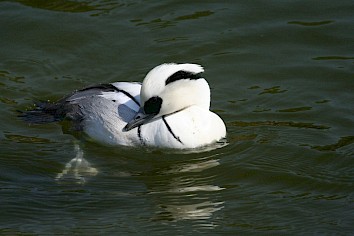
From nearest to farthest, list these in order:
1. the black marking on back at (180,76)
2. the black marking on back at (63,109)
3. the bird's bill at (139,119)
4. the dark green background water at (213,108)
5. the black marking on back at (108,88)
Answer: the dark green background water at (213,108)
the black marking on back at (180,76)
the bird's bill at (139,119)
the black marking on back at (108,88)
the black marking on back at (63,109)

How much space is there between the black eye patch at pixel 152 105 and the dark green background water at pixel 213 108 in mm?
467

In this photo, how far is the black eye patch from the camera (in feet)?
27.4

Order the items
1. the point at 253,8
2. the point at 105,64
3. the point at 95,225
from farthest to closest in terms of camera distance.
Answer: the point at 253,8 < the point at 105,64 < the point at 95,225

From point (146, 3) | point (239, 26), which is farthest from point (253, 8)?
point (146, 3)

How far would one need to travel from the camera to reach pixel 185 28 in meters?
11.4

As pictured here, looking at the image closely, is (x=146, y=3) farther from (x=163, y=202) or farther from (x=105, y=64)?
(x=163, y=202)

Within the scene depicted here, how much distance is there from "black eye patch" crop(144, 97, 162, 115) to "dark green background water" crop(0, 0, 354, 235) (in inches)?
18.4

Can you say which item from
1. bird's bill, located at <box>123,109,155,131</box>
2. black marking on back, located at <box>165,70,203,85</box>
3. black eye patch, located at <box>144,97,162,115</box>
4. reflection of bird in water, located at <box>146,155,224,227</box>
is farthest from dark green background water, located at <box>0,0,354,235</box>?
black marking on back, located at <box>165,70,203,85</box>

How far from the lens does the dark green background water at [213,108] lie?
740cm

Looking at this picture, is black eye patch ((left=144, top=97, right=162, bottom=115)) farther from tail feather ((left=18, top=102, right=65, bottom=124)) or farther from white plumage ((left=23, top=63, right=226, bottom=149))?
tail feather ((left=18, top=102, right=65, bottom=124))

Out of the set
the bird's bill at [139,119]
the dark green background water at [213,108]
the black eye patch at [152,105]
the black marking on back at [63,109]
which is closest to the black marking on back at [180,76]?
the black eye patch at [152,105]

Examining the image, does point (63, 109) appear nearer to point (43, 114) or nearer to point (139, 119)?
point (43, 114)

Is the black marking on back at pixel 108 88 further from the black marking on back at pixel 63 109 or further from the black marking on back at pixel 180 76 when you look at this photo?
the black marking on back at pixel 180 76

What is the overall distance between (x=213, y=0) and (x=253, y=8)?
61 centimetres
